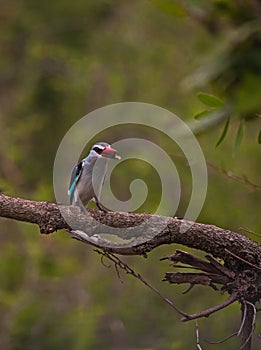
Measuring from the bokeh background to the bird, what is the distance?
Answer: 2.18 ft

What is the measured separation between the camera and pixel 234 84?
1180mm

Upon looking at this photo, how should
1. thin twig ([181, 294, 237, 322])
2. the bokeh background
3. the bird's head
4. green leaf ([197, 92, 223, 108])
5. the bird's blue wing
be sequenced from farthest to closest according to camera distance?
the bokeh background
the bird's blue wing
the bird's head
thin twig ([181, 294, 237, 322])
green leaf ([197, 92, 223, 108])

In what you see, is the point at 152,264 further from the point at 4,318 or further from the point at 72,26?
the point at 72,26

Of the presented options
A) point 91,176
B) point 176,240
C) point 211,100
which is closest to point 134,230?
point 176,240

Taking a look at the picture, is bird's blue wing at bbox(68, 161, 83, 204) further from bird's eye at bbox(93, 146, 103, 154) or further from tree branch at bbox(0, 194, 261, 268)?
tree branch at bbox(0, 194, 261, 268)

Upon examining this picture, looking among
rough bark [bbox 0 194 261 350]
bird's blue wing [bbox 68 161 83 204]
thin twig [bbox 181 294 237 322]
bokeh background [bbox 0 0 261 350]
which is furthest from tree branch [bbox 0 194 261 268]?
bokeh background [bbox 0 0 261 350]

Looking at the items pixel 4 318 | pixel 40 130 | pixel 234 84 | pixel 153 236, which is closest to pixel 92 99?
pixel 40 130

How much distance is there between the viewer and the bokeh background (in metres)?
6.77

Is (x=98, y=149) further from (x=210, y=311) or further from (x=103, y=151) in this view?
(x=210, y=311)

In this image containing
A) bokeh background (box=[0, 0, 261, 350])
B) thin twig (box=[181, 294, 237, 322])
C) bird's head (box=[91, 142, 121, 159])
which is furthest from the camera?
bokeh background (box=[0, 0, 261, 350])

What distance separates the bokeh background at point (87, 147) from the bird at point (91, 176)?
2.18 ft

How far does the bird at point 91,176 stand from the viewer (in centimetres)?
286

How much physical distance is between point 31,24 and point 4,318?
4.95 metres

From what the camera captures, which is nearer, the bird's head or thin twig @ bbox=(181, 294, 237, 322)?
thin twig @ bbox=(181, 294, 237, 322)
